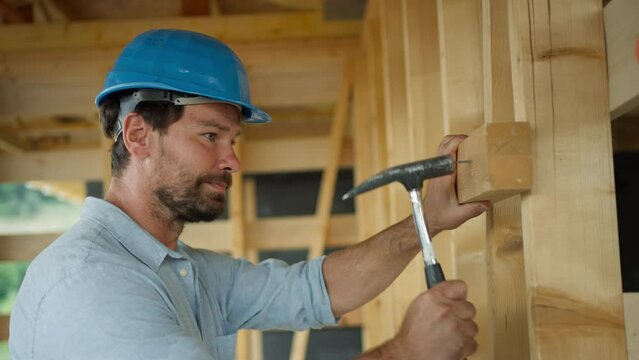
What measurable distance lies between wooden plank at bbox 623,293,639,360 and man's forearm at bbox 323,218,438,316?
0.47m

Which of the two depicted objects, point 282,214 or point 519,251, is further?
point 282,214

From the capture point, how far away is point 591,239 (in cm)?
100

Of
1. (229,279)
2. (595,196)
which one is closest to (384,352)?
(595,196)

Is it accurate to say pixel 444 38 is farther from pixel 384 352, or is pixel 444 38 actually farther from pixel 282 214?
pixel 282 214

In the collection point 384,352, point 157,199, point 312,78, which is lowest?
point 384,352

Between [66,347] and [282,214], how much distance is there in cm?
437

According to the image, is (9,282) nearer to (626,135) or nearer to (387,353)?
(626,135)

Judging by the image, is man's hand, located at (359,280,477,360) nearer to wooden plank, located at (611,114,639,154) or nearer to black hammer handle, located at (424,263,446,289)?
black hammer handle, located at (424,263,446,289)

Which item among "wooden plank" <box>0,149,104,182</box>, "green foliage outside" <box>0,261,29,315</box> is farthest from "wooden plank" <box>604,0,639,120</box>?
"green foliage outside" <box>0,261,29,315</box>

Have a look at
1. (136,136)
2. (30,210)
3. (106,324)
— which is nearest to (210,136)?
(136,136)

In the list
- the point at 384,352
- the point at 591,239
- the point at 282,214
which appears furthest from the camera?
the point at 282,214

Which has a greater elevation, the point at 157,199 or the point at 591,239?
the point at 157,199

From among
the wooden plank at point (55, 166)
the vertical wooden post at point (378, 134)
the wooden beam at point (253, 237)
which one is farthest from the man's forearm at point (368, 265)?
the wooden plank at point (55, 166)

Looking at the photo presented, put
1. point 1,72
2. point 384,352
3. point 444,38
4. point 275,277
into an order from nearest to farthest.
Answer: point 384,352 → point 444,38 → point 275,277 → point 1,72
